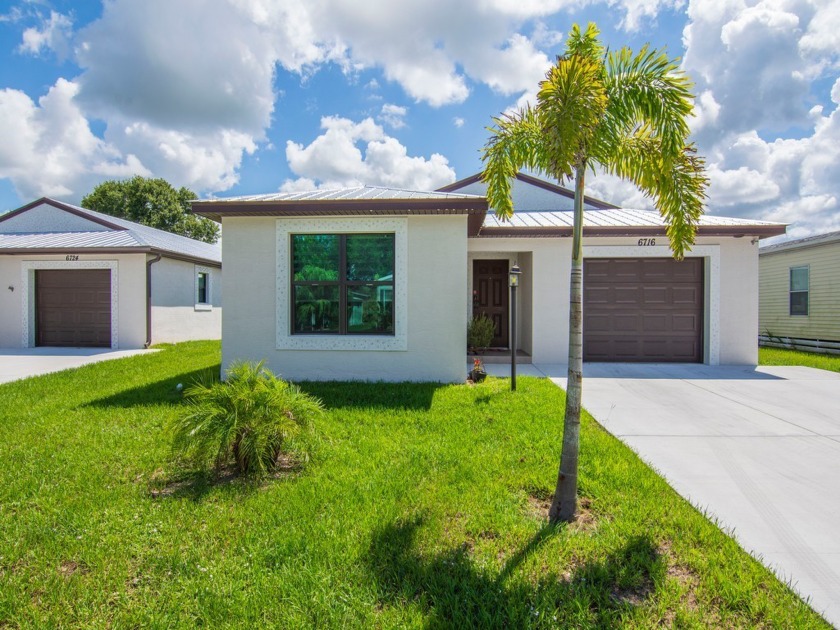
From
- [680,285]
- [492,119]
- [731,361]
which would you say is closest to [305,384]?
[492,119]

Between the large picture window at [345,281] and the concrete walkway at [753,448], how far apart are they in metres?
2.74

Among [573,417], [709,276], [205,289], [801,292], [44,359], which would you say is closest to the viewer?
[573,417]

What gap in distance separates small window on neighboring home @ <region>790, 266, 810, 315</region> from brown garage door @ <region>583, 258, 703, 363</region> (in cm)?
639

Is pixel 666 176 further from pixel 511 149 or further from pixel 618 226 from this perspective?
pixel 618 226

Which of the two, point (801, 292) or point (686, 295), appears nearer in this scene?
point (686, 295)

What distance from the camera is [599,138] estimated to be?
3.05m

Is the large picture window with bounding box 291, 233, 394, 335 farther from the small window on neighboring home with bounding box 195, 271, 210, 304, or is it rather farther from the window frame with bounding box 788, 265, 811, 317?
the window frame with bounding box 788, 265, 811, 317

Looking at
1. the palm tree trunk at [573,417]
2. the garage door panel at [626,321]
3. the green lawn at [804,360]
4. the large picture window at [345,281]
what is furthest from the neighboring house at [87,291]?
the green lawn at [804,360]

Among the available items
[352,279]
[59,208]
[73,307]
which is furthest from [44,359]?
[352,279]

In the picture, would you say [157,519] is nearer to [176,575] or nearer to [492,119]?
[176,575]

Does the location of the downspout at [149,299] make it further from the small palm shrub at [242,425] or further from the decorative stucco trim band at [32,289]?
the small palm shrub at [242,425]

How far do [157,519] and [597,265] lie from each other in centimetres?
923

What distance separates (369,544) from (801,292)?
16022mm

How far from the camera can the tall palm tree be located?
9.23 feet
